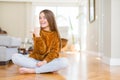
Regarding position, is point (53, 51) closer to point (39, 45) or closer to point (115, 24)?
point (39, 45)

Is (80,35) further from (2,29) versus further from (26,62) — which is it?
(26,62)

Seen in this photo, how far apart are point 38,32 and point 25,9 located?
7186 millimetres

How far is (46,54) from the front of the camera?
272 cm

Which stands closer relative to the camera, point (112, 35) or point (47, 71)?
point (47, 71)

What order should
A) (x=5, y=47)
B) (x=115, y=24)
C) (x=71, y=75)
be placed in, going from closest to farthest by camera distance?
(x=71, y=75), (x=5, y=47), (x=115, y=24)

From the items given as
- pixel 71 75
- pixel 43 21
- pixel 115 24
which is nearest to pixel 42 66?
pixel 71 75

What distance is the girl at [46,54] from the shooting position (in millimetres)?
2678

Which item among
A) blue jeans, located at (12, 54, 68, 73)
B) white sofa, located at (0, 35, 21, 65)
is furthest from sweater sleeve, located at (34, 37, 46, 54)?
white sofa, located at (0, 35, 21, 65)

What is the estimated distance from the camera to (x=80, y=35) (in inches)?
375

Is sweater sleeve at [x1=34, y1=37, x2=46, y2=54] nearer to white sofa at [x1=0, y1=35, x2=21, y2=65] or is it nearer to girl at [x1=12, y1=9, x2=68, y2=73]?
girl at [x1=12, y1=9, x2=68, y2=73]

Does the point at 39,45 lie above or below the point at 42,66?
above

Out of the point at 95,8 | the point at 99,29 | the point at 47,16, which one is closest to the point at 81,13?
the point at 95,8

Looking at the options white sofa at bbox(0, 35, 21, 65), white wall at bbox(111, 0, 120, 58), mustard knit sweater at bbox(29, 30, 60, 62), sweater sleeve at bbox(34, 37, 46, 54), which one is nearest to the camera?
sweater sleeve at bbox(34, 37, 46, 54)

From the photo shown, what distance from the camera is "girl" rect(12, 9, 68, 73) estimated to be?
2678mm
